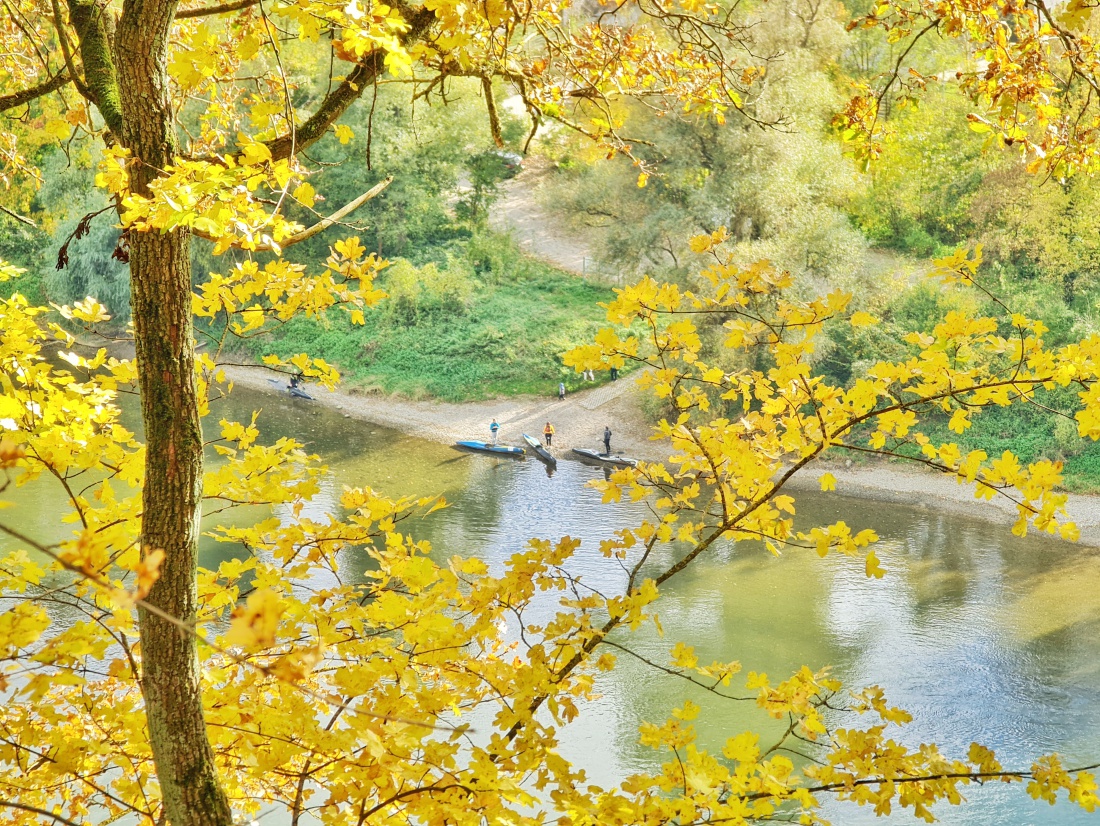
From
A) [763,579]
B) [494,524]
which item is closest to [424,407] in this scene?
[494,524]

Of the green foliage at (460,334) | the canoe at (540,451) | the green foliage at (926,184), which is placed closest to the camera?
the canoe at (540,451)

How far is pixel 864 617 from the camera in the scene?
33.8 feet

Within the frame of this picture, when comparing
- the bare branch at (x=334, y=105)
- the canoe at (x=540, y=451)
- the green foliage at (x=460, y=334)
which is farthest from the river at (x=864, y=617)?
the bare branch at (x=334, y=105)

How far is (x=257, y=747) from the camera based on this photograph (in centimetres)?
207

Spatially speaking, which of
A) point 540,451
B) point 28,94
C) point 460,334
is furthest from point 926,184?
point 28,94

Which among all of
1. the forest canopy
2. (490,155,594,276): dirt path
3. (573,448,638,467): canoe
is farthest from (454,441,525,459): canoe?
the forest canopy

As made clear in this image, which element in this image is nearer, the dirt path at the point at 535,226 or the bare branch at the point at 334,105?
the bare branch at the point at 334,105

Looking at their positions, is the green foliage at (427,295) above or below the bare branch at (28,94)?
above

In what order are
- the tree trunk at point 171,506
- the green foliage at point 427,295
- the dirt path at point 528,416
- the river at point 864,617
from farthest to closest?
the green foliage at point 427,295, the dirt path at point 528,416, the river at point 864,617, the tree trunk at point 171,506

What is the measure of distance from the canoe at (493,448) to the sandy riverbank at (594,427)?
44 cm

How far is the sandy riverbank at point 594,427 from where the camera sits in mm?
13367

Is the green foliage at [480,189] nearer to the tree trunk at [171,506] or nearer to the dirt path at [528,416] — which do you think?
the dirt path at [528,416]

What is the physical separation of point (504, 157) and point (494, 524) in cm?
1293

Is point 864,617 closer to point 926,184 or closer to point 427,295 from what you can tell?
point 926,184
